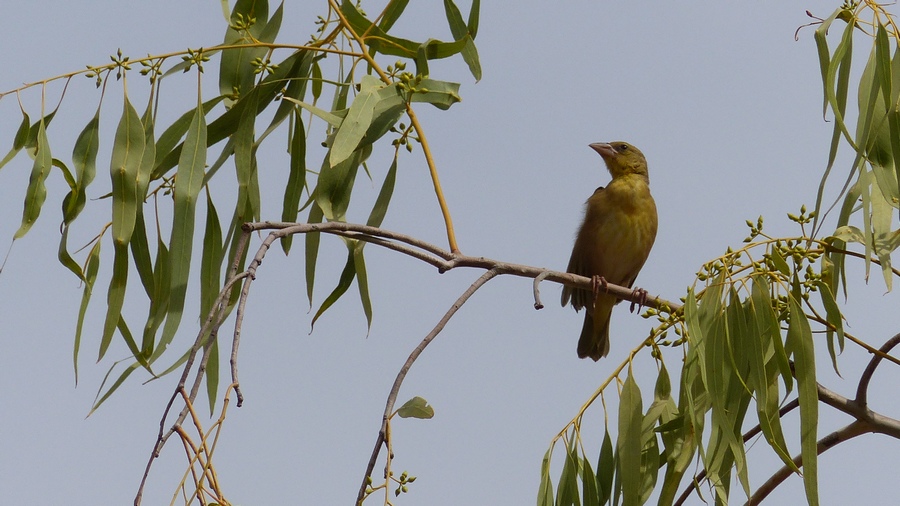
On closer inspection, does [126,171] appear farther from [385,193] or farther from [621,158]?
[621,158]

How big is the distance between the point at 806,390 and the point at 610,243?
3621 mm

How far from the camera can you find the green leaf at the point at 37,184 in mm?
3199

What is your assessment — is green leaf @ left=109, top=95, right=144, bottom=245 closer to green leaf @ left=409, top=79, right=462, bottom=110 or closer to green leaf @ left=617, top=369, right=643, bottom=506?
green leaf @ left=409, top=79, right=462, bottom=110

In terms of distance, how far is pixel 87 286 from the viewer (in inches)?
127

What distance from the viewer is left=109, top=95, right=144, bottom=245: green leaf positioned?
10.2 feet

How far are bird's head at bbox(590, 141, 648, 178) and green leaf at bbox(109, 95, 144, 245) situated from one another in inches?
169

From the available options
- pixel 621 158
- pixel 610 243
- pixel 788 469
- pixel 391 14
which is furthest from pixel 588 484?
→ pixel 621 158

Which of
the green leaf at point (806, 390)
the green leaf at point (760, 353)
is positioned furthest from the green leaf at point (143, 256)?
the green leaf at point (806, 390)

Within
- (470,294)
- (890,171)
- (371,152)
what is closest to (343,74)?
(371,152)

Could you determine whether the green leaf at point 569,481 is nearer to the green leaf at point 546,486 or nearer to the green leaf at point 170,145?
the green leaf at point 546,486

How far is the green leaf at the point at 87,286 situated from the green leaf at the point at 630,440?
5.72 feet

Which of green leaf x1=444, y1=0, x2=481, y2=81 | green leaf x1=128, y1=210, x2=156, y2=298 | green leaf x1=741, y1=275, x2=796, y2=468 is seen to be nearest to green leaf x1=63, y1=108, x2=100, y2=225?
green leaf x1=128, y1=210, x2=156, y2=298

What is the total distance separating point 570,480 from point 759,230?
3.55ft

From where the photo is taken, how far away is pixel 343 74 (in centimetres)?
407
